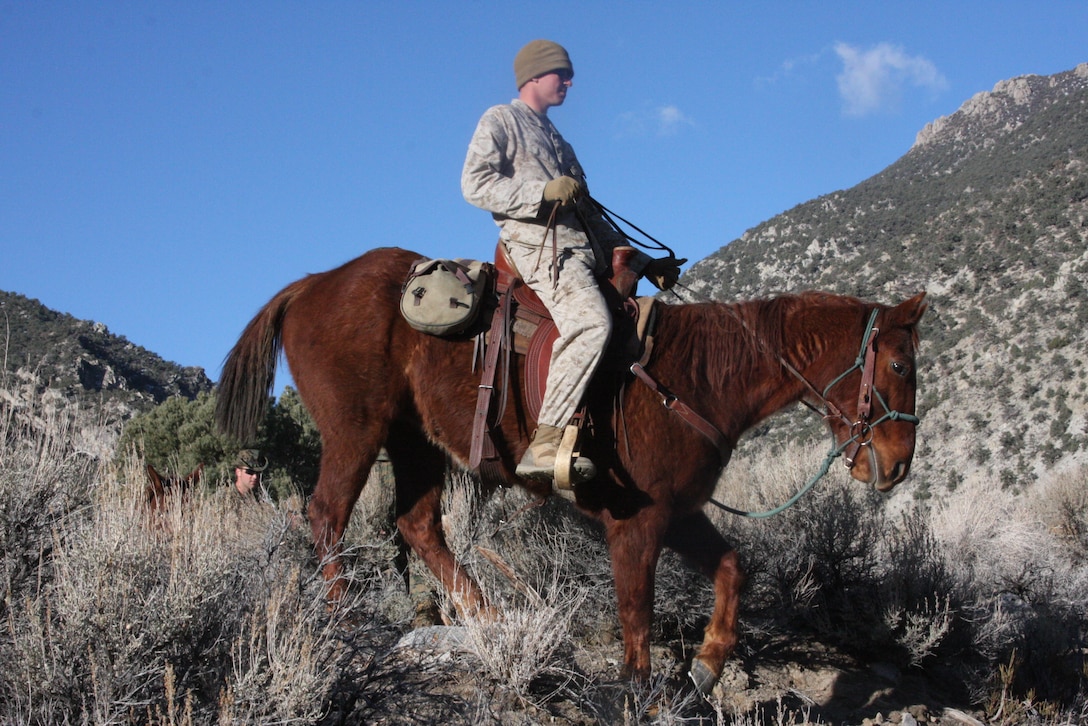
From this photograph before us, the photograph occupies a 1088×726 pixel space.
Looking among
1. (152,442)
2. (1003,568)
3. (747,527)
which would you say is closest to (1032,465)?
(1003,568)

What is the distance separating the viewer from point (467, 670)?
4047 mm

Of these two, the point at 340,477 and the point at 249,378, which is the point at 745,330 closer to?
the point at 340,477

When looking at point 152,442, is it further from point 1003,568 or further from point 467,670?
point 1003,568

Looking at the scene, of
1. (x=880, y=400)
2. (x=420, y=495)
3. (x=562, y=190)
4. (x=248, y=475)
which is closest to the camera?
(x=562, y=190)

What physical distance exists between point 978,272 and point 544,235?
99.3 ft

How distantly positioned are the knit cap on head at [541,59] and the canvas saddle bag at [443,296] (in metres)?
1.21

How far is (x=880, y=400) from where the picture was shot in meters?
4.78

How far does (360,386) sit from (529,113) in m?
1.88

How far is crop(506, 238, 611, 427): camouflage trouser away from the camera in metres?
4.51

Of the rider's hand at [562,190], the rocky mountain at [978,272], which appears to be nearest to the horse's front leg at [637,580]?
the rider's hand at [562,190]

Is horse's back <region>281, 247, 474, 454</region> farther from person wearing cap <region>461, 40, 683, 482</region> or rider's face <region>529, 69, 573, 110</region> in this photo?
rider's face <region>529, 69, 573, 110</region>

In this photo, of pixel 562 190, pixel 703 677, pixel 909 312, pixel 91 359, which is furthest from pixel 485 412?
pixel 91 359

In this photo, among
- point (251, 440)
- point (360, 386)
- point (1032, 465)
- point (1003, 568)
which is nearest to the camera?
point (360, 386)

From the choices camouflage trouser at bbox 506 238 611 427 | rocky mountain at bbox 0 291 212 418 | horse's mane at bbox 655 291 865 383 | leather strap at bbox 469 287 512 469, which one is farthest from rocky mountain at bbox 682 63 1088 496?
rocky mountain at bbox 0 291 212 418
